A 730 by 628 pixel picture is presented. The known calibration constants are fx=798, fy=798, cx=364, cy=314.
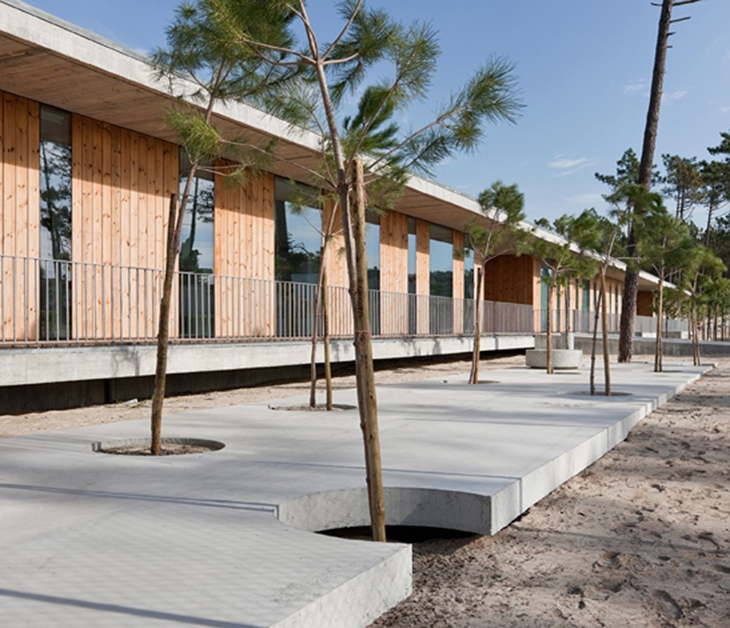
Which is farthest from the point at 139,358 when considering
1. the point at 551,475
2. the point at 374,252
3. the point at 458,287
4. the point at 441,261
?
the point at 458,287

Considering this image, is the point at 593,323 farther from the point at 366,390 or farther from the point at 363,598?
the point at 363,598

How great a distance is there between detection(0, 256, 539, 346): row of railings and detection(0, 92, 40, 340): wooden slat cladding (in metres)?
0.02

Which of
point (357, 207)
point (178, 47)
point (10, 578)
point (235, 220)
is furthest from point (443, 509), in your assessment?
point (235, 220)

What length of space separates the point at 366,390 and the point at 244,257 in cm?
1162

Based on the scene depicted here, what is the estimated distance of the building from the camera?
1002 cm

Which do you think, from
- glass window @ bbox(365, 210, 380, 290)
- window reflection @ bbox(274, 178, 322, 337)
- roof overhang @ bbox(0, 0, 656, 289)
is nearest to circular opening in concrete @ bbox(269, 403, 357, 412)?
roof overhang @ bbox(0, 0, 656, 289)

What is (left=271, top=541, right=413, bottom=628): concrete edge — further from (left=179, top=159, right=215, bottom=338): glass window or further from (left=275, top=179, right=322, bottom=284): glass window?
(left=275, top=179, right=322, bottom=284): glass window

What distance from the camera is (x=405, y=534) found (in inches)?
210

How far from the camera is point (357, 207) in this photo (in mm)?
4102

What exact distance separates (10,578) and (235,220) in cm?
1232

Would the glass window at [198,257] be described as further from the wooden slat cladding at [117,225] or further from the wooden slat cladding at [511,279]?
the wooden slat cladding at [511,279]

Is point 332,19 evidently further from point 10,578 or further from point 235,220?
point 235,220

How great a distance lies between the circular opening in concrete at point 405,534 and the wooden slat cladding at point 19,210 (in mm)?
7039

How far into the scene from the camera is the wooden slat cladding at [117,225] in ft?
39.2
